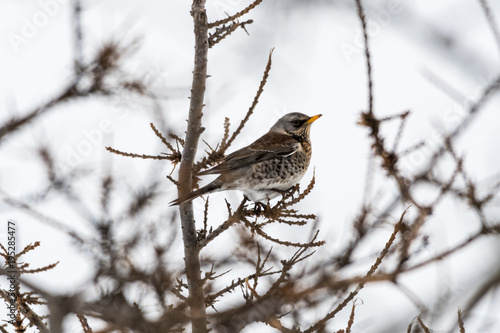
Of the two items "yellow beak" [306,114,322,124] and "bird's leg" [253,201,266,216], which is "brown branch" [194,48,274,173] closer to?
"bird's leg" [253,201,266,216]

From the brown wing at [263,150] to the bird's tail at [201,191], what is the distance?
34 cm

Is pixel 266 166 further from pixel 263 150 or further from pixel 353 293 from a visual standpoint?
pixel 353 293

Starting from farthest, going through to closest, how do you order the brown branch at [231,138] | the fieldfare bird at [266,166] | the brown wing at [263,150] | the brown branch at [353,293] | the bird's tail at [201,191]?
the brown wing at [263,150] < the fieldfare bird at [266,166] < the bird's tail at [201,191] < the brown branch at [231,138] < the brown branch at [353,293]

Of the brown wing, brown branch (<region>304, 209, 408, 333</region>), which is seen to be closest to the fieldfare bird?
the brown wing

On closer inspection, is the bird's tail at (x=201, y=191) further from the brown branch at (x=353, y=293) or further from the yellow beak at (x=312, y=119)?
the yellow beak at (x=312, y=119)

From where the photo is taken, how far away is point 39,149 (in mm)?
5652

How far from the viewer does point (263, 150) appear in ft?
28.7

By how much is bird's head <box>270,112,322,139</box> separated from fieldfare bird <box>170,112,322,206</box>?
2 cm

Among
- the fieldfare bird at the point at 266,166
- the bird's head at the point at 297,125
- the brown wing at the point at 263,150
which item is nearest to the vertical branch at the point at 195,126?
the fieldfare bird at the point at 266,166

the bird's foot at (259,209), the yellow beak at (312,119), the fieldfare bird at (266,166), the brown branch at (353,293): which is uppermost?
the yellow beak at (312,119)

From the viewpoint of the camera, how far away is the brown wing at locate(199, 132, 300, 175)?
27.2 feet

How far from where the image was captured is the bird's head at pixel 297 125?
378 inches

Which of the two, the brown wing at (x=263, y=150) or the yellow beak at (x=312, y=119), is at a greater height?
the yellow beak at (x=312, y=119)

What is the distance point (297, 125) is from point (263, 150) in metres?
1.21
